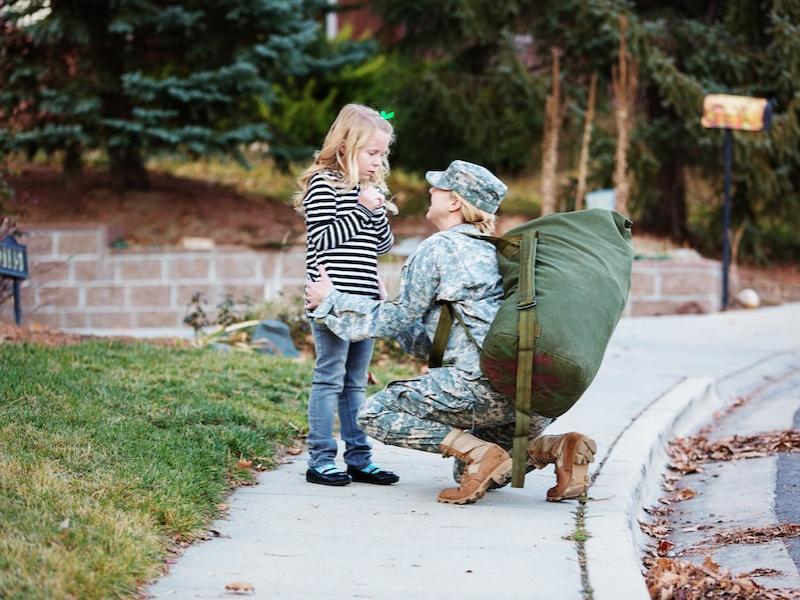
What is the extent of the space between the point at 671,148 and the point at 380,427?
449 inches

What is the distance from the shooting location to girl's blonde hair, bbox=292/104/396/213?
5.01 m

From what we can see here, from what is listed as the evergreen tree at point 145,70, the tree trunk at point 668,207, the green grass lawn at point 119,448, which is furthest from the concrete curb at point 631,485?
the tree trunk at point 668,207

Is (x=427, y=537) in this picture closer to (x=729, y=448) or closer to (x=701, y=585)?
(x=701, y=585)

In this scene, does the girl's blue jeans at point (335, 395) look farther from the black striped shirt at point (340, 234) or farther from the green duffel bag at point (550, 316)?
the green duffel bag at point (550, 316)

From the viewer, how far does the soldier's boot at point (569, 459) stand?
487cm

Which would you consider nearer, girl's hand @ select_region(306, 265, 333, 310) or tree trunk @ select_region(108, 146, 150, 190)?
girl's hand @ select_region(306, 265, 333, 310)

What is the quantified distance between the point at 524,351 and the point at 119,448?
68.1 inches

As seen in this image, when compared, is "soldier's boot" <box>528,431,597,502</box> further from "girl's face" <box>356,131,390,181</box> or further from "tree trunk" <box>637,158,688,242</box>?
"tree trunk" <box>637,158,688,242</box>

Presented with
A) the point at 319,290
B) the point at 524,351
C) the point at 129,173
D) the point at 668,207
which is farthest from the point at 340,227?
the point at 668,207

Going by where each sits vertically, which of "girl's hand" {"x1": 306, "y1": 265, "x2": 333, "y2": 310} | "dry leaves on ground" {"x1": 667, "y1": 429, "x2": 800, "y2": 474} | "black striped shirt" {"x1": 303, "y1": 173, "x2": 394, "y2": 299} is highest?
"black striped shirt" {"x1": 303, "y1": 173, "x2": 394, "y2": 299}

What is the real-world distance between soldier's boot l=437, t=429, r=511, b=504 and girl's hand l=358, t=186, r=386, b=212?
3.22 ft

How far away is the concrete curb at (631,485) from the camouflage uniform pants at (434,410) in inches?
19.0

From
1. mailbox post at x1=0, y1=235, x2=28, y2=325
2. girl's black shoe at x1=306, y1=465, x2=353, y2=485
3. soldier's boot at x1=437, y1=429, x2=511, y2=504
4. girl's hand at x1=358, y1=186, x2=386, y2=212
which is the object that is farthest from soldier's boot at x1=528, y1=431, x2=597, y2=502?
mailbox post at x1=0, y1=235, x2=28, y2=325

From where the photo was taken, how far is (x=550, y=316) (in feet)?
14.8
